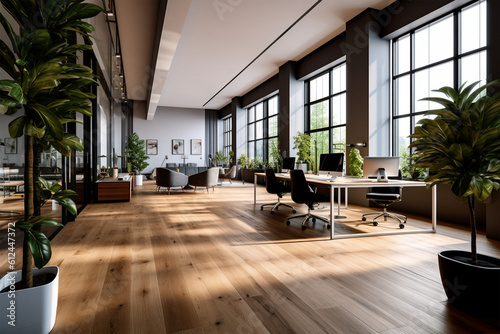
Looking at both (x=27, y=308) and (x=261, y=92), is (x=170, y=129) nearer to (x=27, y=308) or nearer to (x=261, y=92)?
(x=261, y=92)

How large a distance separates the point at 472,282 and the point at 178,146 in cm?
1531

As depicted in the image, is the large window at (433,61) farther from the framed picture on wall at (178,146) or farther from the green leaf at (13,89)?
the framed picture on wall at (178,146)

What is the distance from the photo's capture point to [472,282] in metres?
1.81

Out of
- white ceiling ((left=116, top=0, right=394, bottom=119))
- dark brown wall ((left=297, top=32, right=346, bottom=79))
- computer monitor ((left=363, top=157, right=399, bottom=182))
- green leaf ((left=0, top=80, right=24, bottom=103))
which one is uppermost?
white ceiling ((left=116, top=0, right=394, bottom=119))

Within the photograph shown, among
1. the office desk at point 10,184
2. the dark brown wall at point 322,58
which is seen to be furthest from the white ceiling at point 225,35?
the office desk at point 10,184

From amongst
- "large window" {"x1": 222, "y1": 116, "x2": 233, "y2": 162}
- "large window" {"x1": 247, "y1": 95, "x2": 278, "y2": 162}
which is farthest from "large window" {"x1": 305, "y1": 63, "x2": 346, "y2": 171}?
"large window" {"x1": 222, "y1": 116, "x2": 233, "y2": 162}

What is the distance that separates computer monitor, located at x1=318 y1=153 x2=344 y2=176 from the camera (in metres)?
4.65

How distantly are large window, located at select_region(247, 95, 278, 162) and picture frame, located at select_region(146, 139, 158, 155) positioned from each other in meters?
5.19

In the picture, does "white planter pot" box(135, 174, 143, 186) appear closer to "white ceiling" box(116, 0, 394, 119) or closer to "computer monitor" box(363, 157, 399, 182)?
"white ceiling" box(116, 0, 394, 119)

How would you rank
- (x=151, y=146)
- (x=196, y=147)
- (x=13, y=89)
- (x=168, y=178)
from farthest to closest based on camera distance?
(x=196, y=147) → (x=151, y=146) → (x=168, y=178) → (x=13, y=89)

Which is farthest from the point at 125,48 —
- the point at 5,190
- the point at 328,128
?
the point at 5,190

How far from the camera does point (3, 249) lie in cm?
208

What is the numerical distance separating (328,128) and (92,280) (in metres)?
6.88

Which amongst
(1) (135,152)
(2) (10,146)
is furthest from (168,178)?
(2) (10,146)
